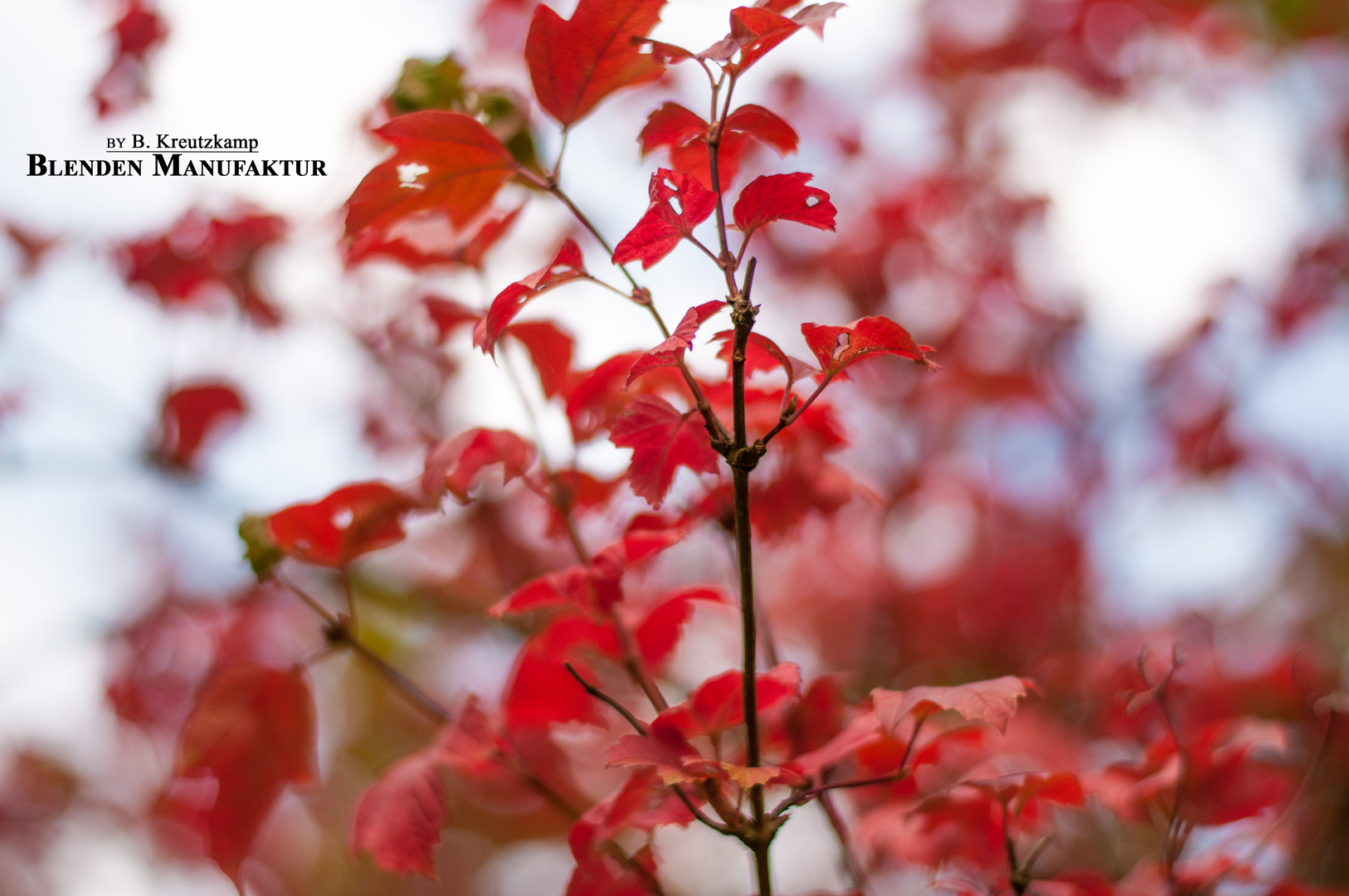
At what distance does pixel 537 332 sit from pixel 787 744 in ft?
2.05

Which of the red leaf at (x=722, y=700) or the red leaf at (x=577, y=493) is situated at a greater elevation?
the red leaf at (x=577, y=493)

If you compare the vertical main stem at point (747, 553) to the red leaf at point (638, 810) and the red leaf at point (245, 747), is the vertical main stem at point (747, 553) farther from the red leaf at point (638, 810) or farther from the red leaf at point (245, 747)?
the red leaf at point (245, 747)

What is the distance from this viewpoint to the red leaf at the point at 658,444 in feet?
2.58

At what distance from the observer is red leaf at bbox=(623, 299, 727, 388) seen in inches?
26.6

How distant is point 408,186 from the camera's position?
2.84 ft

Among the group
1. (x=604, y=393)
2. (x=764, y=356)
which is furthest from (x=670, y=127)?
(x=604, y=393)

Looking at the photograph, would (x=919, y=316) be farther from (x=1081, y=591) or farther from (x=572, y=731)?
(x=572, y=731)

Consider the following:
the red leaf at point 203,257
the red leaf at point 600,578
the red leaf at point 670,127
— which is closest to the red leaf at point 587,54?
the red leaf at point 670,127

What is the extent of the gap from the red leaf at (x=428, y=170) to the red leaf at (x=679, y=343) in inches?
13.2

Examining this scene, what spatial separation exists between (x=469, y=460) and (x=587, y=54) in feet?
1.51

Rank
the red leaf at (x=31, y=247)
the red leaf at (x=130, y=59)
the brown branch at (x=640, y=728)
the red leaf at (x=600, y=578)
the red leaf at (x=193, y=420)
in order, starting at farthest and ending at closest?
the red leaf at (x=31, y=247), the red leaf at (x=193, y=420), the red leaf at (x=130, y=59), the red leaf at (x=600, y=578), the brown branch at (x=640, y=728)

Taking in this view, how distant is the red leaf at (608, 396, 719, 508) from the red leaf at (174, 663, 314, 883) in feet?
2.00

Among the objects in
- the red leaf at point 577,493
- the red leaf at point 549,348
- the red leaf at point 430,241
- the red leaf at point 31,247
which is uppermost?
the red leaf at point 31,247

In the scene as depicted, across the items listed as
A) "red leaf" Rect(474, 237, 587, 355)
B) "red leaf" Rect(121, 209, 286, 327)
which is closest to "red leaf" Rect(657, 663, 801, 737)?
"red leaf" Rect(474, 237, 587, 355)
